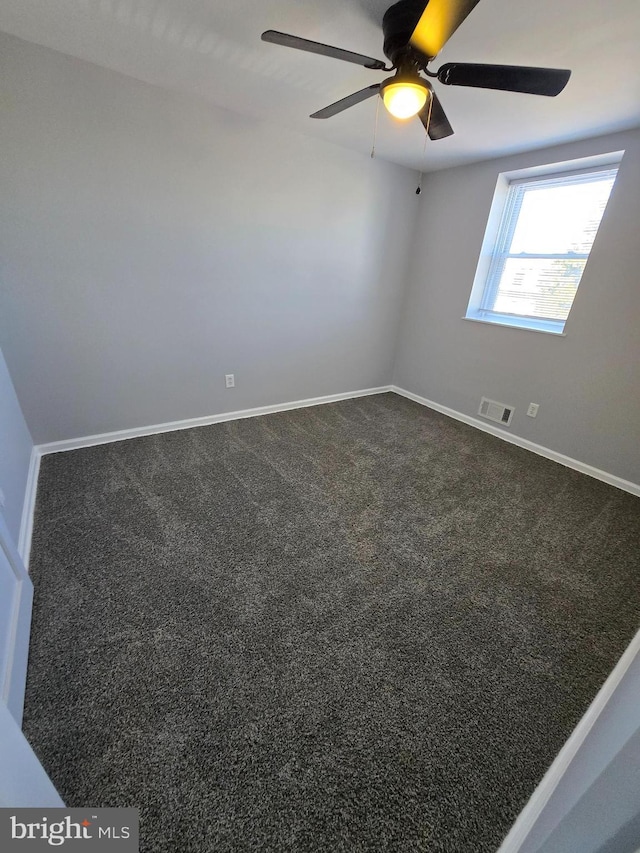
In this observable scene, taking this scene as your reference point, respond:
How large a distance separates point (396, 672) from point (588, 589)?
108cm

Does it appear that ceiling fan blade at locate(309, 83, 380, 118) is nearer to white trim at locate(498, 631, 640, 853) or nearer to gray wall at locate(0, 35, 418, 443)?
gray wall at locate(0, 35, 418, 443)

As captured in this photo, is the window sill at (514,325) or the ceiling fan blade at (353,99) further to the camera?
the window sill at (514,325)

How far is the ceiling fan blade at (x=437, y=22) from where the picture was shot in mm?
1021

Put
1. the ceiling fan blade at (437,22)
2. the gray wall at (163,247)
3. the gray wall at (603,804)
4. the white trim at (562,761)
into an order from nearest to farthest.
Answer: the gray wall at (603,804) < the white trim at (562,761) < the ceiling fan blade at (437,22) < the gray wall at (163,247)

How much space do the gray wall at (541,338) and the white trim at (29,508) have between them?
343 cm

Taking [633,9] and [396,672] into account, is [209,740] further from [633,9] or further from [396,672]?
[633,9]

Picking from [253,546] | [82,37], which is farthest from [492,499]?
[82,37]

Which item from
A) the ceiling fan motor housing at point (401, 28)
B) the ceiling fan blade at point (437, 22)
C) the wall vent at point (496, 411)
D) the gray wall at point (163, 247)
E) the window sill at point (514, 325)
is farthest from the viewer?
the wall vent at point (496, 411)

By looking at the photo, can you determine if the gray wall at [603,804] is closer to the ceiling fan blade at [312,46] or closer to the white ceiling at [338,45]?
the ceiling fan blade at [312,46]

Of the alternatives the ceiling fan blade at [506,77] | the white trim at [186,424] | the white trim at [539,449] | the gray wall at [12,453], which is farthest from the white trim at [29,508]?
the white trim at [539,449]

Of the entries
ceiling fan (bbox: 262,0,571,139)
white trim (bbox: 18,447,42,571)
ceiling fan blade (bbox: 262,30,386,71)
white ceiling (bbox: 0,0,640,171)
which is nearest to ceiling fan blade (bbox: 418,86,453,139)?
ceiling fan (bbox: 262,0,571,139)

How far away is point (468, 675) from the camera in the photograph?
1.25 metres

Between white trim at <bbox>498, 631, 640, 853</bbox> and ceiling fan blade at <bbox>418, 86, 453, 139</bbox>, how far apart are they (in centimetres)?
241

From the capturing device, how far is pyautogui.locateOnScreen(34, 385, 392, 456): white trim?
2.47 m
